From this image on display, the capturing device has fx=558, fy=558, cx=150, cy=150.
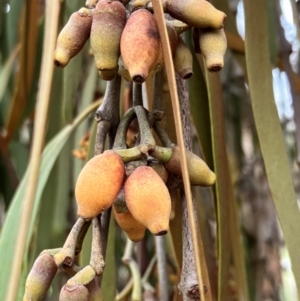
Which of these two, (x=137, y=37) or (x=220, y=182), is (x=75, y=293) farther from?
(x=220, y=182)

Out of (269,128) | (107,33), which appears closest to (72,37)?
(107,33)

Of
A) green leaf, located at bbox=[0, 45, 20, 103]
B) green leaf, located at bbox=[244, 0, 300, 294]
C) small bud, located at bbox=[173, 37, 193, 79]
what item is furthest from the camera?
green leaf, located at bbox=[0, 45, 20, 103]

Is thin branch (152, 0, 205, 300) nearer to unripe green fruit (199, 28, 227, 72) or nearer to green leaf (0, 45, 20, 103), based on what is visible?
unripe green fruit (199, 28, 227, 72)

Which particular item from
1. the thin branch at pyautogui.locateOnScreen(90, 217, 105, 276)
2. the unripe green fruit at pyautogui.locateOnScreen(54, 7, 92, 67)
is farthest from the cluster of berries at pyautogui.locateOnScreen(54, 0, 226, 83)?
the thin branch at pyautogui.locateOnScreen(90, 217, 105, 276)

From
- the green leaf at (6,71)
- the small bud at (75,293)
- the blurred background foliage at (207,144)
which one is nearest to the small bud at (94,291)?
the small bud at (75,293)

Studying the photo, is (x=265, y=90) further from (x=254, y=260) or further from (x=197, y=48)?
(x=254, y=260)

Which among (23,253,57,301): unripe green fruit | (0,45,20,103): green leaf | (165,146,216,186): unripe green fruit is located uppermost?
(0,45,20,103): green leaf
